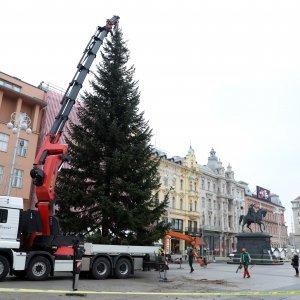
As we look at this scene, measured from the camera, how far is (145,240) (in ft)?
69.4

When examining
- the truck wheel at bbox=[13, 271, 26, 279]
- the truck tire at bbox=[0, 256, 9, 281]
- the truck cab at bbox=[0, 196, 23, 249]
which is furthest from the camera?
the truck wheel at bbox=[13, 271, 26, 279]

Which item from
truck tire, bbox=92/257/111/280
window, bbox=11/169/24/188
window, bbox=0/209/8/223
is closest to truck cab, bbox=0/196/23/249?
window, bbox=0/209/8/223

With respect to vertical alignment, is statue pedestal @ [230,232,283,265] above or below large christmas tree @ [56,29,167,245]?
below

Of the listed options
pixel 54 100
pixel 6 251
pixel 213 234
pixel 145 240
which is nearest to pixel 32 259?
pixel 6 251

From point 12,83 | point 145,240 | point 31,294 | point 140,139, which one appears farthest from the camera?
point 12,83

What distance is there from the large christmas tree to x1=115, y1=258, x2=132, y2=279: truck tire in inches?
68.4

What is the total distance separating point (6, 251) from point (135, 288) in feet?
17.9

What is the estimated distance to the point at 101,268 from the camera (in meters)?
18.1

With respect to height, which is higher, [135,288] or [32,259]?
[32,259]

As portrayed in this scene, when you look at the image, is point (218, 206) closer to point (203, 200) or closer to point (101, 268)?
point (203, 200)

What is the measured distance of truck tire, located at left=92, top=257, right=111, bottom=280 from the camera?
698 inches

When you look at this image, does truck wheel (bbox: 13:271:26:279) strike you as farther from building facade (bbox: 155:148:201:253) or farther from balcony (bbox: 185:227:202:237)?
balcony (bbox: 185:227:202:237)

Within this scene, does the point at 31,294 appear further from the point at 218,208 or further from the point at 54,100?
the point at 218,208

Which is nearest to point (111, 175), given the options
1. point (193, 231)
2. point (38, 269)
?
point (38, 269)
